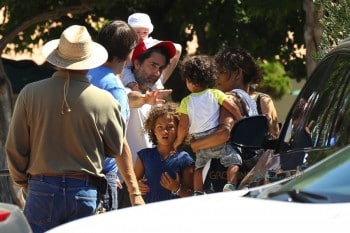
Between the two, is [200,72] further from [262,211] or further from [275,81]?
[275,81]

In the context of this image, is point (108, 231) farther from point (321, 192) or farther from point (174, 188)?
point (174, 188)

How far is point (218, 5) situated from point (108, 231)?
11.6 m

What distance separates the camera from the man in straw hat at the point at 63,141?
5871 millimetres

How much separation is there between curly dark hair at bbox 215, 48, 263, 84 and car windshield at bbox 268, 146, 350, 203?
10.9 ft

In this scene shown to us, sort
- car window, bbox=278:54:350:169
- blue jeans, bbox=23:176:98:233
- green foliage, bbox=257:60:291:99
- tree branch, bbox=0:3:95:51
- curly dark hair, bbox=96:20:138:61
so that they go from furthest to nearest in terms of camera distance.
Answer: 1. green foliage, bbox=257:60:291:99
2. tree branch, bbox=0:3:95:51
3. curly dark hair, bbox=96:20:138:61
4. blue jeans, bbox=23:176:98:233
5. car window, bbox=278:54:350:169

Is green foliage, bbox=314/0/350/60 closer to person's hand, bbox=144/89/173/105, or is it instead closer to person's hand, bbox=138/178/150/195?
person's hand, bbox=144/89/173/105

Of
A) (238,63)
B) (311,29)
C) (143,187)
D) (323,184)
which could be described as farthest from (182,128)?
(323,184)

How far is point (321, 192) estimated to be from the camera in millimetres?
3916

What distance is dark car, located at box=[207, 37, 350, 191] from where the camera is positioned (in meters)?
5.14

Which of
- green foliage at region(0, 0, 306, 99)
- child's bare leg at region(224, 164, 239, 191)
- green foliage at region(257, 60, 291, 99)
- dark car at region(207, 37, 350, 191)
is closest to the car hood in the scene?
dark car at region(207, 37, 350, 191)

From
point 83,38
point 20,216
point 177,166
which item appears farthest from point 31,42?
point 20,216

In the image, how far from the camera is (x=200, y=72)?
24.9ft

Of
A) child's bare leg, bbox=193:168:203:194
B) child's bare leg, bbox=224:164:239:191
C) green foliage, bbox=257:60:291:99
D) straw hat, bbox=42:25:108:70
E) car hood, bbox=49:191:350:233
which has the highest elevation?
straw hat, bbox=42:25:108:70

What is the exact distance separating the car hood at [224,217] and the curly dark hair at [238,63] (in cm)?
337
